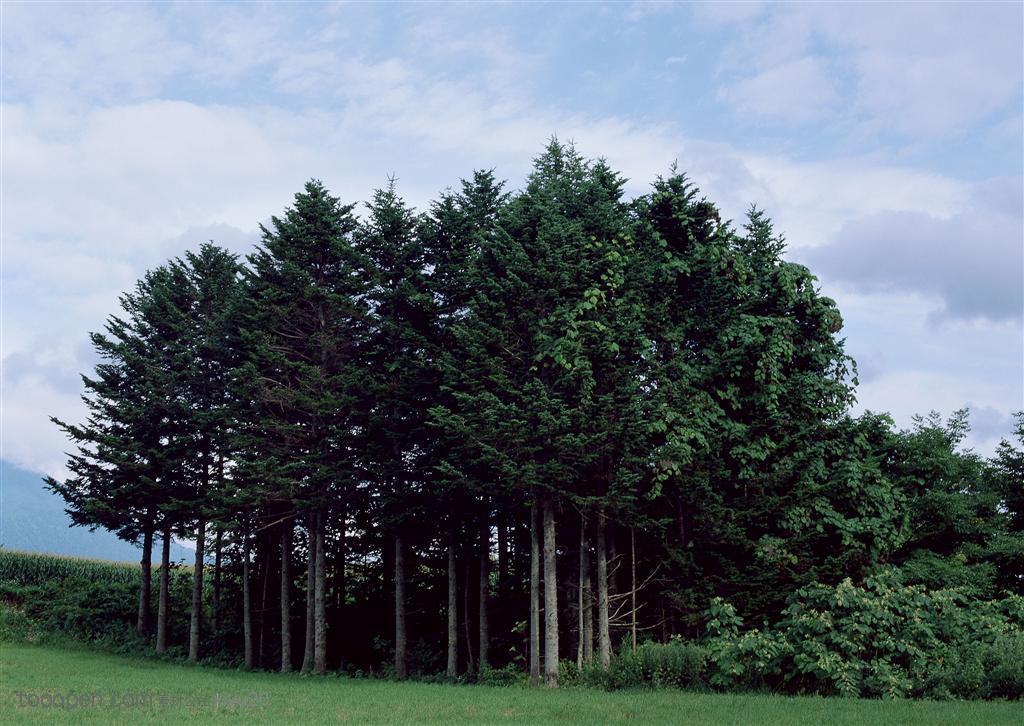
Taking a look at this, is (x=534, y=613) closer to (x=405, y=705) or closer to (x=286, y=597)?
(x=405, y=705)

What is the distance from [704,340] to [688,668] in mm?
11295

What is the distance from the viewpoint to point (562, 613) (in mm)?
32469

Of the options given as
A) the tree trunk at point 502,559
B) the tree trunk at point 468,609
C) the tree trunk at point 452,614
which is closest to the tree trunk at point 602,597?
the tree trunk at point 452,614

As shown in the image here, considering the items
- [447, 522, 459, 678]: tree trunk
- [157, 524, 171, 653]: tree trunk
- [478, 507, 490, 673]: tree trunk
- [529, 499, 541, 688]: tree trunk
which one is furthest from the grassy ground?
[157, 524, 171, 653]: tree trunk

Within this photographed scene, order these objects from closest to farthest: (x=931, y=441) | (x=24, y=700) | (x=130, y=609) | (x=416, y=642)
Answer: (x=24, y=700), (x=931, y=441), (x=416, y=642), (x=130, y=609)

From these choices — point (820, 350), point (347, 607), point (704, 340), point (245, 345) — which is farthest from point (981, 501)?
point (245, 345)

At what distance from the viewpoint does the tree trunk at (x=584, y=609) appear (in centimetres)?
2877

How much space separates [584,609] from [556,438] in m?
6.59

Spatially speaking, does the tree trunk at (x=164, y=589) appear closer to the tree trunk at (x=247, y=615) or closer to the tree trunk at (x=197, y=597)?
the tree trunk at (x=197, y=597)

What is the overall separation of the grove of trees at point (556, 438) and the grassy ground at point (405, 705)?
438cm

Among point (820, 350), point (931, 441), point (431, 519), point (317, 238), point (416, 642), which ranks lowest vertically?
point (416, 642)

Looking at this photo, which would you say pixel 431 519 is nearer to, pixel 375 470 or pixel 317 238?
pixel 375 470

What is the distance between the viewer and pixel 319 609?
110 ft

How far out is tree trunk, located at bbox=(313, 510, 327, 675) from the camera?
33.2 meters
